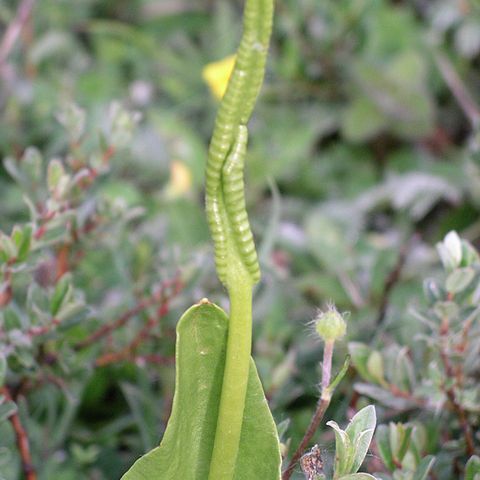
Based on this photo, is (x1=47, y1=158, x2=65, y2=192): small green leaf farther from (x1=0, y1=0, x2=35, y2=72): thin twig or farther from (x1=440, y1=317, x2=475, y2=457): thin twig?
(x1=0, y1=0, x2=35, y2=72): thin twig

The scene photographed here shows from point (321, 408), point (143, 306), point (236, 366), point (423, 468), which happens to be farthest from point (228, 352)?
point (143, 306)

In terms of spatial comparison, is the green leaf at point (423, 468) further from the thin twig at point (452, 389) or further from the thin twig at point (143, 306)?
the thin twig at point (143, 306)

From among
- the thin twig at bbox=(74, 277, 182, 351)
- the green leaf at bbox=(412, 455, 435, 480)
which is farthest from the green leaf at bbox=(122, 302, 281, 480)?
the thin twig at bbox=(74, 277, 182, 351)

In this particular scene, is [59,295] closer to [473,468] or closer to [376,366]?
[376,366]

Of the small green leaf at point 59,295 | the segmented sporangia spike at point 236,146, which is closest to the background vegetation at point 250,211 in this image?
the small green leaf at point 59,295

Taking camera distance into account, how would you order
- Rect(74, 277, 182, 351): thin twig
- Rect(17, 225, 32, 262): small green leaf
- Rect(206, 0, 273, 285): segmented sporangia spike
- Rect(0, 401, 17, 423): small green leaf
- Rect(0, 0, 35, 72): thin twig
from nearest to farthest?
Rect(206, 0, 273, 285): segmented sporangia spike < Rect(0, 401, 17, 423): small green leaf < Rect(17, 225, 32, 262): small green leaf < Rect(74, 277, 182, 351): thin twig < Rect(0, 0, 35, 72): thin twig

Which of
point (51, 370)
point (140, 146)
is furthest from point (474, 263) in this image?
point (140, 146)

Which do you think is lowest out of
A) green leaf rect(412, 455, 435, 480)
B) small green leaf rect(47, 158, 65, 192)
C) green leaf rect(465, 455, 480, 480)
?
green leaf rect(465, 455, 480, 480)
